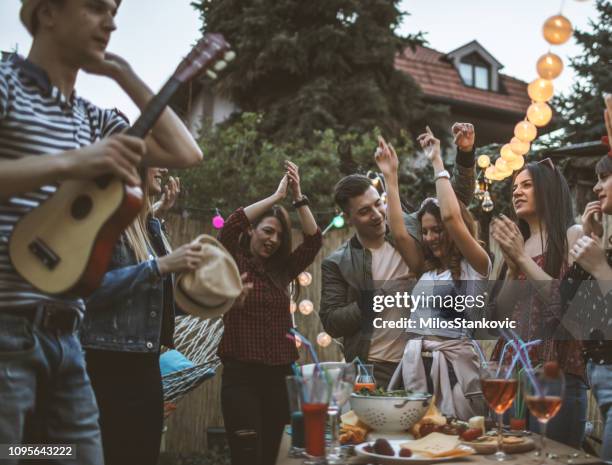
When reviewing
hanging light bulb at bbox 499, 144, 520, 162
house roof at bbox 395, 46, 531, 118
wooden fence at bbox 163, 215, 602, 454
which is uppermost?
house roof at bbox 395, 46, 531, 118

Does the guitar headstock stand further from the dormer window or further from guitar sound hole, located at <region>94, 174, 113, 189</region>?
the dormer window

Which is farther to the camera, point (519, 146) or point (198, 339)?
point (198, 339)

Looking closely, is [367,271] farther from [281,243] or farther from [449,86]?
[449,86]

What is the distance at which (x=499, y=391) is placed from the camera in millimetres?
1703

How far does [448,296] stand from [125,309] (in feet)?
4.41

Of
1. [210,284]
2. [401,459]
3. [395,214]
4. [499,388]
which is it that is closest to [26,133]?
[210,284]

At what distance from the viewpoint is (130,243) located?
221 cm

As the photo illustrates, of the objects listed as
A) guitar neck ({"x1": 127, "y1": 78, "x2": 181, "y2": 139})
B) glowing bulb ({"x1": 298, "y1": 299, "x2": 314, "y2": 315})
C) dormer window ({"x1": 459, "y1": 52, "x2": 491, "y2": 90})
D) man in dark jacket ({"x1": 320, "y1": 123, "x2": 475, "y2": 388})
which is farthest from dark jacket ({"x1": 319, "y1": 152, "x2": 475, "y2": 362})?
dormer window ({"x1": 459, "y1": 52, "x2": 491, "y2": 90})

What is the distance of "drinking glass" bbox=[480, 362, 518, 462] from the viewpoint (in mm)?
1696

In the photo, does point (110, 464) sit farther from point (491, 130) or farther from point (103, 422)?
point (491, 130)

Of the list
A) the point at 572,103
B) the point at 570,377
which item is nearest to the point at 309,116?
the point at 572,103

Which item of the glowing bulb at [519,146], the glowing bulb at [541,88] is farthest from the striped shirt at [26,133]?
the glowing bulb at [519,146]

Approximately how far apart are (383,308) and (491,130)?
13.3m

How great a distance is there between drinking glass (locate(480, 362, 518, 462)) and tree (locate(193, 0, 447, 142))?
7993 millimetres
